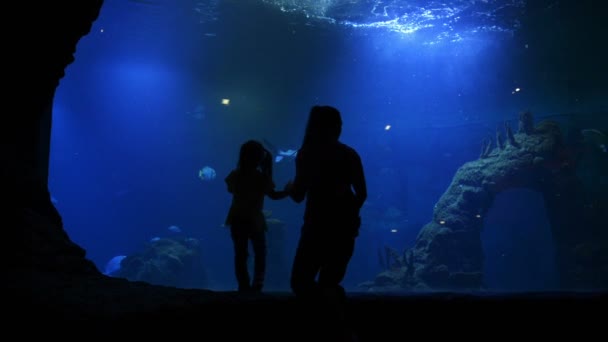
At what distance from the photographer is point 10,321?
2.04m

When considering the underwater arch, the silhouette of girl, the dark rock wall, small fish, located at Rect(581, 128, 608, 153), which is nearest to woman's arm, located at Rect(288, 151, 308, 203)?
the silhouette of girl

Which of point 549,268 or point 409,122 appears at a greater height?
point 409,122

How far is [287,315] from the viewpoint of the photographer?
8.91 feet

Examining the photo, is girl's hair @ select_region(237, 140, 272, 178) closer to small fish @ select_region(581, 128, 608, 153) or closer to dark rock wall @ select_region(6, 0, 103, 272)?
dark rock wall @ select_region(6, 0, 103, 272)

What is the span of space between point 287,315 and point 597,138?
968 inches

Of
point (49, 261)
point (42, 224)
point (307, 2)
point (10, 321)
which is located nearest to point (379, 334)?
point (10, 321)

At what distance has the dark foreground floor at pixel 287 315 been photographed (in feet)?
7.48

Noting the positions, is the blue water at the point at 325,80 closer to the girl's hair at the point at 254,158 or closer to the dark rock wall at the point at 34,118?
the dark rock wall at the point at 34,118

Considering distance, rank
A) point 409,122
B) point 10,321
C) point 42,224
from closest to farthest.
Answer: point 10,321, point 42,224, point 409,122

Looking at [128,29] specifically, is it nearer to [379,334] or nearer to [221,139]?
[221,139]

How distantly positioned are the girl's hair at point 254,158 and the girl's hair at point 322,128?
142 centimetres

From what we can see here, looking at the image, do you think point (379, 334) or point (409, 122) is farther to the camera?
point (409, 122)

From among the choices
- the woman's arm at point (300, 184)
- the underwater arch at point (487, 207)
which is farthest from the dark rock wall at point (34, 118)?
the underwater arch at point (487, 207)

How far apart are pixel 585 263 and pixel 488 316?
17.7m
